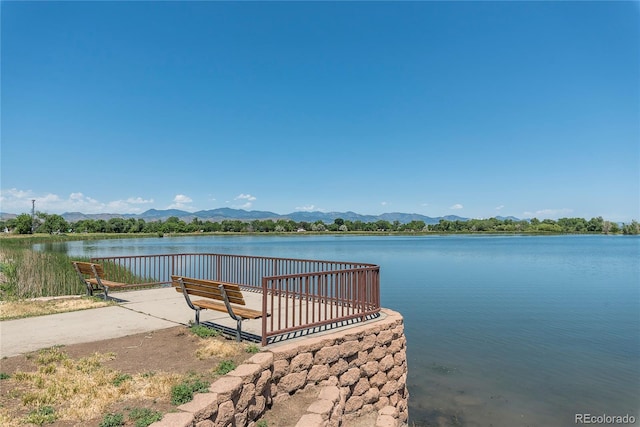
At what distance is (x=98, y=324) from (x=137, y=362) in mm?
2831

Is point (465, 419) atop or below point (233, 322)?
below

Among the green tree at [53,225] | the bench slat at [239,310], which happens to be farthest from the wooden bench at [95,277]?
the green tree at [53,225]

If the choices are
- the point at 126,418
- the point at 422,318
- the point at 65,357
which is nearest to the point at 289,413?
the point at 126,418

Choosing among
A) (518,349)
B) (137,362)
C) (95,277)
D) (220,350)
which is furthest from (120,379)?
(518,349)

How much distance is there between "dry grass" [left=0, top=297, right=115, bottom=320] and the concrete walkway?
0.33 metres

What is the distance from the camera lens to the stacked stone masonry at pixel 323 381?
4.62 metres

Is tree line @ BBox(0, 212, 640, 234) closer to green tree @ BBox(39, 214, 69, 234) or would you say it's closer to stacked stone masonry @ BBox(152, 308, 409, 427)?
green tree @ BBox(39, 214, 69, 234)

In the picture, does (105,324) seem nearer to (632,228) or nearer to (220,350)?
(220,350)

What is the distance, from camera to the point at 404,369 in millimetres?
8430

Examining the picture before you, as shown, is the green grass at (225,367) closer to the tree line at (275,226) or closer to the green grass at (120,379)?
the green grass at (120,379)

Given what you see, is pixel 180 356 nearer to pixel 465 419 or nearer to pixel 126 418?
pixel 126 418

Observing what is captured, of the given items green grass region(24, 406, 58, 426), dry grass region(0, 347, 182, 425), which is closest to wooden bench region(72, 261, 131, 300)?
dry grass region(0, 347, 182, 425)

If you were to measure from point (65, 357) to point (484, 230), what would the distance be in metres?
148

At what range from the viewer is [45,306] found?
387 inches
